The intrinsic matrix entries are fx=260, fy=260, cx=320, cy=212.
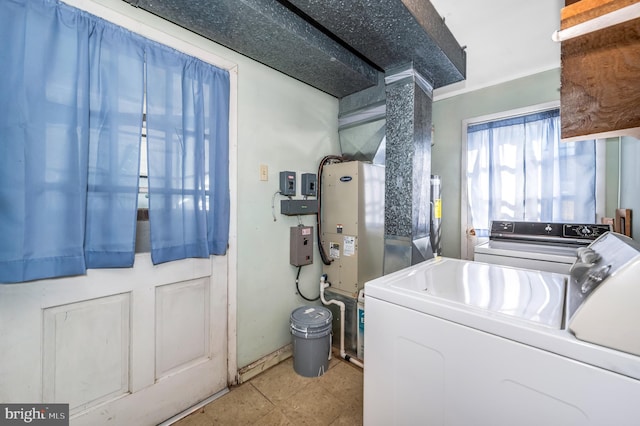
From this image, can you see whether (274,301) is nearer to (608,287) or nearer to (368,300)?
(368,300)

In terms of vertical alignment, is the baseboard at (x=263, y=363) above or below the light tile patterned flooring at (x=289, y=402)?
above

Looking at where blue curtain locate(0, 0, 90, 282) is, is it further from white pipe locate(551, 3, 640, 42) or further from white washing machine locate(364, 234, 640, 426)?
white pipe locate(551, 3, 640, 42)

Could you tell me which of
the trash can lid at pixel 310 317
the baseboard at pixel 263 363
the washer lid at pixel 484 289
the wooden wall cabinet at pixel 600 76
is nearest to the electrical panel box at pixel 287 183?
the trash can lid at pixel 310 317

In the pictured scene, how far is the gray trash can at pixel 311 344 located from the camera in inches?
77.1

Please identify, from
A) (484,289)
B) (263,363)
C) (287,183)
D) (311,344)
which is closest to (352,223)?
(287,183)

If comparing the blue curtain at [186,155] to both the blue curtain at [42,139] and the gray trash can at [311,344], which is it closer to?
the blue curtain at [42,139]

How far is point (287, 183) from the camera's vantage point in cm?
213

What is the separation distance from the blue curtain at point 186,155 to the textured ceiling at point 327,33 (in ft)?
0.82

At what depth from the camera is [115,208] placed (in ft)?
4.47

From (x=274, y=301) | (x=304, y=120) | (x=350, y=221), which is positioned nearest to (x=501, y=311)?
(x=350, y=221)

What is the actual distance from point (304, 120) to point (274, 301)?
5.28 ft

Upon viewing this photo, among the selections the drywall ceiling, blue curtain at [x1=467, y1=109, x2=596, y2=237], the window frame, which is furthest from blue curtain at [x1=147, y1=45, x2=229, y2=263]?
blue curtain at [x1=467, y1=109, x2=596, y2=237]

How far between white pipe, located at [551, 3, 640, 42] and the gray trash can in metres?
1.95

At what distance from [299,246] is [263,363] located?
3.15ft
